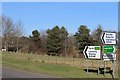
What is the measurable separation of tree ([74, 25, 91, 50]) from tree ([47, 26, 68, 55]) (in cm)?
362

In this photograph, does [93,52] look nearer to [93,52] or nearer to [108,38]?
[93,52]

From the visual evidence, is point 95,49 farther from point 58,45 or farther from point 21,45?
point 21,45

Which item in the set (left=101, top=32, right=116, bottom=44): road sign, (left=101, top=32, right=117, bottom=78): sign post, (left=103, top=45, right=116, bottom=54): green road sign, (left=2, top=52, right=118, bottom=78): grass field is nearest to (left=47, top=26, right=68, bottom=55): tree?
(left=2, top=52, right=118, bottom=78): grass field

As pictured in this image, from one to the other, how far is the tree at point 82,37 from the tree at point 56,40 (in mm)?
3619

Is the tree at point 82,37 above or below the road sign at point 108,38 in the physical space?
above

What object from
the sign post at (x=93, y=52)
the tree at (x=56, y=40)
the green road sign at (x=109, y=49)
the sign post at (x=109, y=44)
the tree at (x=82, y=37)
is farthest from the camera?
the tree at (x=56, y=40)

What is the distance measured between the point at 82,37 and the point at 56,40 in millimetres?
6556

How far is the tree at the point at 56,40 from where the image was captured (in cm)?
8312

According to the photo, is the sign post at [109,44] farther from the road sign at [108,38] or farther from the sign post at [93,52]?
the sign post at [93,52]

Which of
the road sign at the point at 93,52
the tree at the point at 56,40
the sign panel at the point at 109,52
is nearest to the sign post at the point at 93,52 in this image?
the road sign at the point at 93,52

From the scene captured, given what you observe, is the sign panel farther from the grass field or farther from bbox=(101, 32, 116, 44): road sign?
the grass field

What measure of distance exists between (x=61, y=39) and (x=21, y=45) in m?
11.8

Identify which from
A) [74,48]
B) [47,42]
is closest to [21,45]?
[47,42]

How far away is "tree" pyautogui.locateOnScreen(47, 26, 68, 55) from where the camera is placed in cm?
8312
